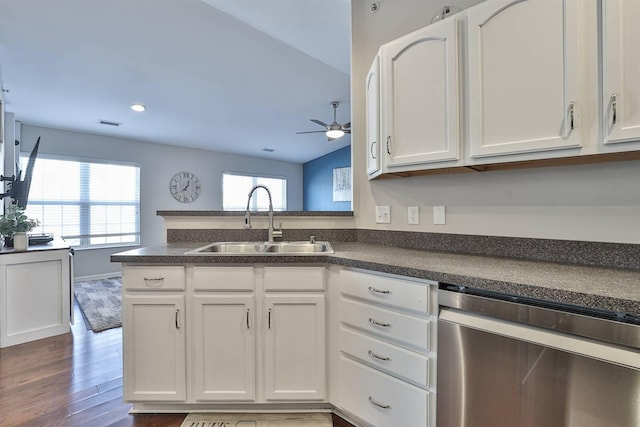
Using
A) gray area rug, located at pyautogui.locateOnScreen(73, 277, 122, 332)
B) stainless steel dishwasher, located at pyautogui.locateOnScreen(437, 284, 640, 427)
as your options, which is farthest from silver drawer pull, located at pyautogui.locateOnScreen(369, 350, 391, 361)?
gray area rug, located at pyautogui.locateOnScreen(73, 277, 122, 332)

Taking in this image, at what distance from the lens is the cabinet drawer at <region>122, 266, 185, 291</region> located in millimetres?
1617

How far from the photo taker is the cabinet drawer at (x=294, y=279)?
1628mm

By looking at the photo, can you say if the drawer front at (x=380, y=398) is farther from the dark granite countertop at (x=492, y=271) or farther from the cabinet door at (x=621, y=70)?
the cabinet door at (x=621, y=70)

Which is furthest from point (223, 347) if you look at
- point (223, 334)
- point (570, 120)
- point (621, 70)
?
point (621, 70)

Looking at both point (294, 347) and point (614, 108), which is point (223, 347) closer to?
point (294, 347)

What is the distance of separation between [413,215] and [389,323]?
0.80 meters

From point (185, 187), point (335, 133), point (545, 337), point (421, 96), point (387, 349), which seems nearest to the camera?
point (545, 337)

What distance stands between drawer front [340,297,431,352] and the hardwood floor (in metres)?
0.61

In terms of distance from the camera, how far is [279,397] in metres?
1.66

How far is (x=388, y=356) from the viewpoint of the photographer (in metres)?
1.39

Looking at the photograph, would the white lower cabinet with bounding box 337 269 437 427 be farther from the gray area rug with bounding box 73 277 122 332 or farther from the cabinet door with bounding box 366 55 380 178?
the gray area rug with bounding box 73 277 122 332

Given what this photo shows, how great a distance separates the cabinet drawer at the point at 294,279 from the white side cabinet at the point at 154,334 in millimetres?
460

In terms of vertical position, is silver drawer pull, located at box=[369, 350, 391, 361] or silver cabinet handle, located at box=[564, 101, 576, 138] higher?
silver cabinet handle, located at box=[564, 101, 576, 138]

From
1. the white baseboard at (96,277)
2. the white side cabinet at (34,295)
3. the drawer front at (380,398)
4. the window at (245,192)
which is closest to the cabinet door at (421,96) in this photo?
the drawer front at (380,398)
